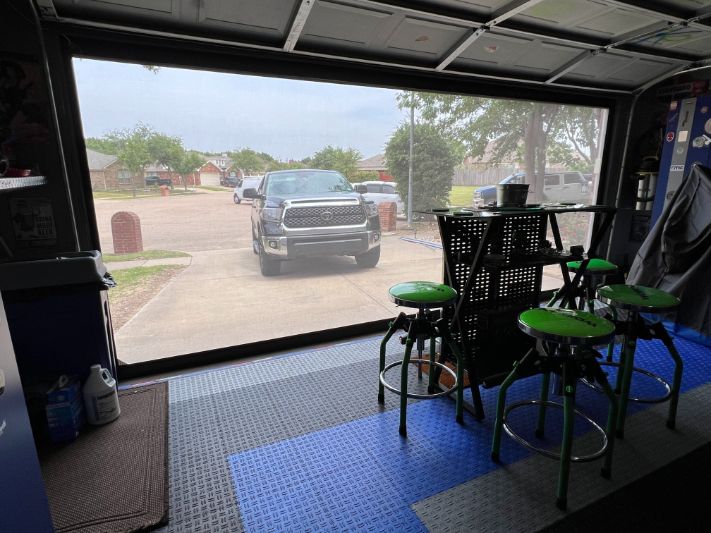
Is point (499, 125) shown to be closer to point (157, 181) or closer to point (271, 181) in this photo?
point (271, 181)

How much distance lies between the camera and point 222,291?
3.25m

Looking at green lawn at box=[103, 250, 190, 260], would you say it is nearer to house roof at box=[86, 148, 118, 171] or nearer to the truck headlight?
house roof at box=[86, 148, 118, 171]

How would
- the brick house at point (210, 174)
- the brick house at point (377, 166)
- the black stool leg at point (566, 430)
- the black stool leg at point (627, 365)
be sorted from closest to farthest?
1. the black stool leg at point (566, 430)
2. the black stool leg at point (627, 365)
3. the brick house at point (210, 174)
4. the brick house at point (377, 166)

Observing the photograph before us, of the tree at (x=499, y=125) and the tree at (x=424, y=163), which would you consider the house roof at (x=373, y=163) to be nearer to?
the tree at (x=424, y=163)

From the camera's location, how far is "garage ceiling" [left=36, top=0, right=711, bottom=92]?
78.5 inches

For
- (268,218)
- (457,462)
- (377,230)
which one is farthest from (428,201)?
(457,462)

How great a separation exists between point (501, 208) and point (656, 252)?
2.05 metres

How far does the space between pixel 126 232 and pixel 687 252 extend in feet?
13.7

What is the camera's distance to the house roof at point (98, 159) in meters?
2.25

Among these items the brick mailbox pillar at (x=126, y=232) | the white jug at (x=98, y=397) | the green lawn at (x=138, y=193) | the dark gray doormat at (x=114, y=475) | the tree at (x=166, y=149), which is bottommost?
the dark gray doormat at (x=114, y=475)

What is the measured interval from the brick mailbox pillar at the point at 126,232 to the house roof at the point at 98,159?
1.07 ft

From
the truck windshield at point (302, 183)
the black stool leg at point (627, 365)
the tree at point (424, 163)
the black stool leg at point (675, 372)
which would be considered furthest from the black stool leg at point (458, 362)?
the truck windshield at point (302, 183)

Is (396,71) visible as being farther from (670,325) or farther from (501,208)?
(670,325)

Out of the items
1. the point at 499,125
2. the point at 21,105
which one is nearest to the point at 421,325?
the point at 21,105
